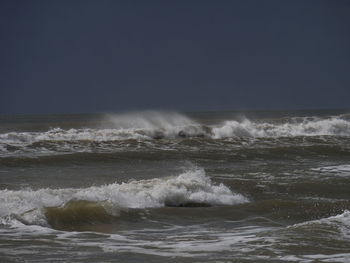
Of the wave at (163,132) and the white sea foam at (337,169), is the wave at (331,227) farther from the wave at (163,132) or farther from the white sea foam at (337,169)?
the wave at (163,132)

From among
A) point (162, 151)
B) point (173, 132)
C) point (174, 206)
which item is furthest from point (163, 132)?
point (174, 206)

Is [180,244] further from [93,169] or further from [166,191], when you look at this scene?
[93,169]

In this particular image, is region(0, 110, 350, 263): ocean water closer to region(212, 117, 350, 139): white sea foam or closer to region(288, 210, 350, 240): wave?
region(288, 210, 350, 240): wave

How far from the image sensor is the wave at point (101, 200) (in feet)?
28.8

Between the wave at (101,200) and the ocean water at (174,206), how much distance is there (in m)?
0.02

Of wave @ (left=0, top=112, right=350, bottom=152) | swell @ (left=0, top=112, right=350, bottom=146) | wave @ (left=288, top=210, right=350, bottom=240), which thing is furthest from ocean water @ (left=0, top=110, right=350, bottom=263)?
swell @ (left=0, top=112, right=350, bottom=146)

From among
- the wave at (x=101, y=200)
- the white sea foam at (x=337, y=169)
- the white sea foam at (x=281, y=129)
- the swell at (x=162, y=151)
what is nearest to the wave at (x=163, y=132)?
the white sea foam at (x=281, y=129)

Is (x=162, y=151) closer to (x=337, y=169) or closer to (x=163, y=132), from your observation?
(x=163, y=132)

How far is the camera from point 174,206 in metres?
10.3

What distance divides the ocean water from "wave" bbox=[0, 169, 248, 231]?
2 cm

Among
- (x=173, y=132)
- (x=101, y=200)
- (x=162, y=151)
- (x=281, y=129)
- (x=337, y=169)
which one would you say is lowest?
(x=101, y=200)

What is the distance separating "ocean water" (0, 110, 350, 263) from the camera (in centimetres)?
678

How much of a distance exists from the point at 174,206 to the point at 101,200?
128 centimetres

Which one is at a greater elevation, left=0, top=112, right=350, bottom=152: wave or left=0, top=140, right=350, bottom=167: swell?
left=0, top=112, right=350, bottom=152: wave
